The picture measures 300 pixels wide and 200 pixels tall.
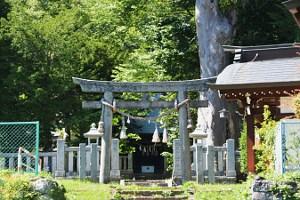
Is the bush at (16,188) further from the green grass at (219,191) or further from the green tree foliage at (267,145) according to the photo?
the green tree foliage at (267,145)

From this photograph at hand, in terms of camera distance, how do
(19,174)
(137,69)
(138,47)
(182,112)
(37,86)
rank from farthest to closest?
(138,47) < (137,69) < (37,86) < (182,112) < (19,174)

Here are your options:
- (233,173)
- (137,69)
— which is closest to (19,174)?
(233,173)

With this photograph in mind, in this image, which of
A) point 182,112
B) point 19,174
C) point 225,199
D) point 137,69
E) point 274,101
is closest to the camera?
point 19,174

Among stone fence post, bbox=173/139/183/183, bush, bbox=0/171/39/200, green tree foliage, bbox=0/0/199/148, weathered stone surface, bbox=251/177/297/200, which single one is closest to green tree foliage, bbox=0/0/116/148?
green tree foliage, bbox=0/0/199/148

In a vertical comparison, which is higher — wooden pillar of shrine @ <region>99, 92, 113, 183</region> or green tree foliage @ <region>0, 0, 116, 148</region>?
green tree foliage @ <region>0, 0, 116, 148</region>

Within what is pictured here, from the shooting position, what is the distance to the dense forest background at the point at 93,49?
24125 millimetres

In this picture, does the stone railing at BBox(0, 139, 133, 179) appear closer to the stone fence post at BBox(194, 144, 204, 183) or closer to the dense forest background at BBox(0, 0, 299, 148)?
the stone fence post at BBox(194, 144, 204, 183)

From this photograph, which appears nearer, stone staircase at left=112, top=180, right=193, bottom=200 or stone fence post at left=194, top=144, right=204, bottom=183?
stone staircase at left=112, top=180, right=193, bottom=200

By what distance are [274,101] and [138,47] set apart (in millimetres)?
12559

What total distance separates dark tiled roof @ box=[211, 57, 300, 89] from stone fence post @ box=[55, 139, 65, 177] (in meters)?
5.27

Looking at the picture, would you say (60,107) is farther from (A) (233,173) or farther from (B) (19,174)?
(B) (19,174)

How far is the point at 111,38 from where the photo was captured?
1136 inches

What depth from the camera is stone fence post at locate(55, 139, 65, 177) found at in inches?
717

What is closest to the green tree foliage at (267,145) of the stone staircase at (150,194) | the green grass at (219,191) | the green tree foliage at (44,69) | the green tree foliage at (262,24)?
the green grass at (219,191)
